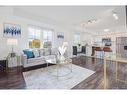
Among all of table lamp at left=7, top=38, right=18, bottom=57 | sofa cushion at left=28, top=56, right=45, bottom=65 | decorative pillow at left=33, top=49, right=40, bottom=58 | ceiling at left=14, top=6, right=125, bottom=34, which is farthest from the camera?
decorative pillow at left=33, top=49, right=40, bottom=58

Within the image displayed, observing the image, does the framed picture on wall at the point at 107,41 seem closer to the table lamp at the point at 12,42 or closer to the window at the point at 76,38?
the window at the point at 76,38

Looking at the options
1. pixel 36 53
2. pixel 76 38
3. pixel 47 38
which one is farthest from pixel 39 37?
pixel 76 38

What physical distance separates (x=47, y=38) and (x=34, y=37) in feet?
2.76

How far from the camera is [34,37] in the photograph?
571 centimetres

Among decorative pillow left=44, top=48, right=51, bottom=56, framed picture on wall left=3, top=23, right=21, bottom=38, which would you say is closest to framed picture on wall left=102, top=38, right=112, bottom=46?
decorative pillow left=44, top=48, right=51, bottom=56

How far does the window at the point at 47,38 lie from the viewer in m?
5.98

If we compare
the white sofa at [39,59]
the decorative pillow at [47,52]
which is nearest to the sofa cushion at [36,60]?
the white sofa at [39,59]

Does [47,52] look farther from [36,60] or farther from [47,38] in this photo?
[47,38]

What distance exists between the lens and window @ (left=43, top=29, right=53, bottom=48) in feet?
19.6

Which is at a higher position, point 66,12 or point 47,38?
point 66,12

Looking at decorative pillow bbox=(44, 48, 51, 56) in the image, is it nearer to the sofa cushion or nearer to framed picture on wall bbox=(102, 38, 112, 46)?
the sofa cushion

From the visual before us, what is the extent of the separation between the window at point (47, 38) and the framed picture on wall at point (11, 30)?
151 cm

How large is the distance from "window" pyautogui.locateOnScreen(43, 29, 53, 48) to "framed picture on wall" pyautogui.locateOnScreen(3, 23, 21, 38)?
4.96 ft

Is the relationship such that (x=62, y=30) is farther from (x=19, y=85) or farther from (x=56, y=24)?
(x=19, y=85)
